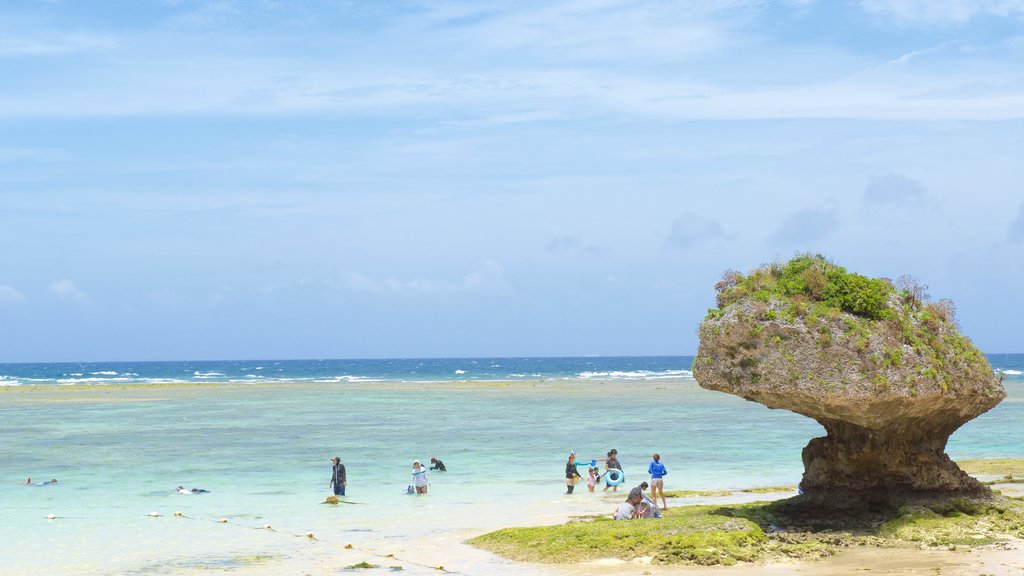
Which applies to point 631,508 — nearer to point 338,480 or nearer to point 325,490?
point 338,480

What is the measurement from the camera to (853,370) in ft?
57.3

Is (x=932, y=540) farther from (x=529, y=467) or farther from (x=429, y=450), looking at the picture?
(x=429, y=450)

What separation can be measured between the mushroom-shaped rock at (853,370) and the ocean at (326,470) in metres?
5.17

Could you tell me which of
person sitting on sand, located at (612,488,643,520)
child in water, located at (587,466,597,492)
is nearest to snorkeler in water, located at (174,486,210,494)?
child in water, located at (587,466,597,492)

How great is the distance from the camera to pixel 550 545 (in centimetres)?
1823

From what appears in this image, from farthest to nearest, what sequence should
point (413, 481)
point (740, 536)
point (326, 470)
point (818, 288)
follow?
point (326, 470) → point (413, 481) → point (818, 288) → point (740, 536)

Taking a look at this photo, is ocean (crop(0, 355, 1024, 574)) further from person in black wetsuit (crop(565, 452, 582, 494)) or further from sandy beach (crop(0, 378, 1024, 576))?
person in black wetsuit (crop(565, 452, 582, 494))

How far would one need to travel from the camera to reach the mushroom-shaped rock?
57.8 ft

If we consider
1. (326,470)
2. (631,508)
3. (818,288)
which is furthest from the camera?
(326,470)

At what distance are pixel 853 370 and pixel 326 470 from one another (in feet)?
65.5

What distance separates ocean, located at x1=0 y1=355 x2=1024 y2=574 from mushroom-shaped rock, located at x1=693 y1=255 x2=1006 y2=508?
5.17 metres

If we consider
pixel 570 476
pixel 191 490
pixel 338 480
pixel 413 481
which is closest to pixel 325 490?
pixel 338 480

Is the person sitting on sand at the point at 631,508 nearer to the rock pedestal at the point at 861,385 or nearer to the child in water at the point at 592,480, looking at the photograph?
the rock pedestal at the point at 861,385

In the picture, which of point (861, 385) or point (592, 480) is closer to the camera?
point (861, 385)
